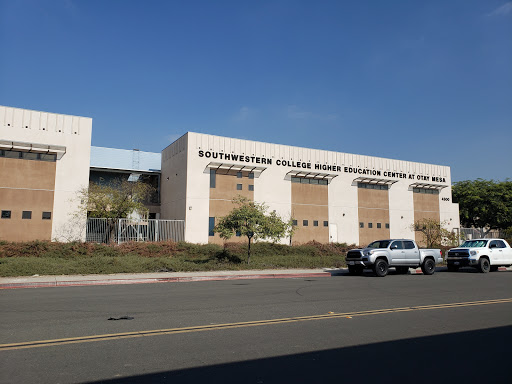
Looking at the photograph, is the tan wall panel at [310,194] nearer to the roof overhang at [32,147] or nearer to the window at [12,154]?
the roof overhang at [32,147]

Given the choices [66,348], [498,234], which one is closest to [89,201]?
[66,348]

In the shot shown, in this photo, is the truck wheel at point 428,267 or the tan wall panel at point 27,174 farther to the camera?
the tan wall panel at point 27,174

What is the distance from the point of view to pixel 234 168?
111ft

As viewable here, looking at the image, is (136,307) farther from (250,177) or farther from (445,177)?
(445,177)

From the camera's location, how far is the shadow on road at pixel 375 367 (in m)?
4.91

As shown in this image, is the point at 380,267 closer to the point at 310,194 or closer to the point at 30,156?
the point at 310,194

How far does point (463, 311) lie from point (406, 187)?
1402 inches

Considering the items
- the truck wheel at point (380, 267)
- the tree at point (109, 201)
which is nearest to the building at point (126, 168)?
the tree at point (109, 201)

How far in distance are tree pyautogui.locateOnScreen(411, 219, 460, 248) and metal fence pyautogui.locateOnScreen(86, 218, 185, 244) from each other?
24719 millimetres

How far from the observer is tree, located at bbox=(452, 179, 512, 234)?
4981cm

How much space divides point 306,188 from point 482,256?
17.2 meters

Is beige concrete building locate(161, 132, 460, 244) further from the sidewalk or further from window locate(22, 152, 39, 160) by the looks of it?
the sidewalk

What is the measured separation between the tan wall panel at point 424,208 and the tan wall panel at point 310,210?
1212cm

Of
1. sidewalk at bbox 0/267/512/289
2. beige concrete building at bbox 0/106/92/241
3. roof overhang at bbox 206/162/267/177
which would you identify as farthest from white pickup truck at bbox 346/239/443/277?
beige concrete building at bbox 0/106/92/241
